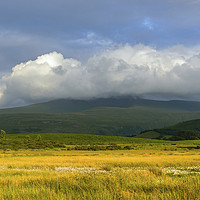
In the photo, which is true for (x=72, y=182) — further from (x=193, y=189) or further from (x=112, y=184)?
(x=193, y=189)

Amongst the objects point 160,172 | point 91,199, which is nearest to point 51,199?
point 91,199

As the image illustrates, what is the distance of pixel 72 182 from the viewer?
10586 mm

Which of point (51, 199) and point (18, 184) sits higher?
point (51, 199)

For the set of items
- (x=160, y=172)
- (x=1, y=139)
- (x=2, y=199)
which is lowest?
(x=1, y=139)

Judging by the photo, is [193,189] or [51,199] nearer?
[51,199]

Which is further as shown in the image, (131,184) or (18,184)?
(18,184)

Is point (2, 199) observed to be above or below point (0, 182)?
above

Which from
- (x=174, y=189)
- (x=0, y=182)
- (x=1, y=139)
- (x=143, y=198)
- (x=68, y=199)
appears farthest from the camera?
(x=1, y=139)

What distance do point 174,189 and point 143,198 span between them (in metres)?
1.69

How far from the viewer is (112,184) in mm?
9727

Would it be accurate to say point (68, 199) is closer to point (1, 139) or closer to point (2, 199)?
point (2, 199)

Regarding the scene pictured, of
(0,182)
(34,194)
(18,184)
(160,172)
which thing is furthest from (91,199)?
(160,172)

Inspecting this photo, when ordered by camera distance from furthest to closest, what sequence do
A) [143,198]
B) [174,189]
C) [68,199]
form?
[174,189] → [68,199] → [143,198]

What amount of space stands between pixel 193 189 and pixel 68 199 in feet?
13.7
